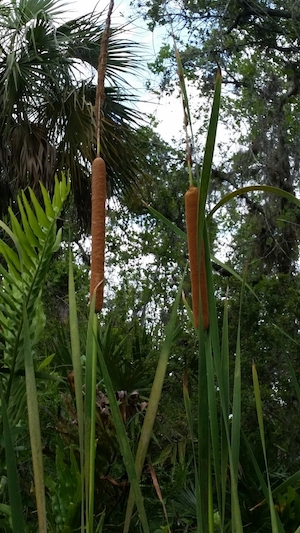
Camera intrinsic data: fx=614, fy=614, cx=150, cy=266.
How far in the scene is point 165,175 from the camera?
8367 millimetres

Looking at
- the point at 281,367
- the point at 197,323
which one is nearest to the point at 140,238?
the point at 281,367

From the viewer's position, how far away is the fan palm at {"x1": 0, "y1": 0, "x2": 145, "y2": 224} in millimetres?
5227

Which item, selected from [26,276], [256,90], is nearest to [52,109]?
[256,90]

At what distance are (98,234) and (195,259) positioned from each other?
0.41 feet

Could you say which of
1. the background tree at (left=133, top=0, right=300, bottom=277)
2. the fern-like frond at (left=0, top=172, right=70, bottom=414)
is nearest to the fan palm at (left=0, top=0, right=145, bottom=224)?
the background tree at (left=133, top=0, right=300, bottom=277)

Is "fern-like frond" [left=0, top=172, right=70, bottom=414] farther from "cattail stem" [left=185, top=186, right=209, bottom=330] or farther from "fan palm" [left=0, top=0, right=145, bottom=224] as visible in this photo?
"fan palm" [left=0, top=0, right=145, bottom=224]

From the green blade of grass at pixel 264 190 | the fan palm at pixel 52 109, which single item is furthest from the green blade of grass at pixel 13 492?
the fan palm at pixel 52 109

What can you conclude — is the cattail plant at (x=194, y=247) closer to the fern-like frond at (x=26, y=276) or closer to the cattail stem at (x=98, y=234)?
the cattail stem at (x=98, y=234)

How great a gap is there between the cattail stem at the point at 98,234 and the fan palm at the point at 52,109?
14.9ft

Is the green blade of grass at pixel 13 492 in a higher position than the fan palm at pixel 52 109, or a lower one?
lower

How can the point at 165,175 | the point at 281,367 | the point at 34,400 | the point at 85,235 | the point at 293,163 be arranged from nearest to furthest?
the point at 34,400 → the point at 281,367 → the point at 85,235 → the point at 293,163 → the point at 165,175

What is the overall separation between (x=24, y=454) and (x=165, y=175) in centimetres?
613

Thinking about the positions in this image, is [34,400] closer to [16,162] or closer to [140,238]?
[16,162]

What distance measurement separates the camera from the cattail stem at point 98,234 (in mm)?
695
